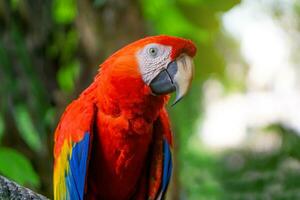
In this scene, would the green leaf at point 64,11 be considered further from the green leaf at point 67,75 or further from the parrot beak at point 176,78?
the parrot beak at point 176,78

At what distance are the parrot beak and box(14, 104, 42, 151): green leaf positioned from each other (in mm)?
869

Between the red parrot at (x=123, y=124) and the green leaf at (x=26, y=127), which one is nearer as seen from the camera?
the red parrot at (x=123, y=124)

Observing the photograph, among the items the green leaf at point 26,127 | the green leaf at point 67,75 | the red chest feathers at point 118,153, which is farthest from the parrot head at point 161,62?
the green leaf at point 67,75

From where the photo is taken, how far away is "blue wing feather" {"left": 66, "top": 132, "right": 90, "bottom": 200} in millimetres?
1603

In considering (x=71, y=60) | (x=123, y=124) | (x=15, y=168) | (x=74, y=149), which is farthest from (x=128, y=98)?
(x=71, y=60)

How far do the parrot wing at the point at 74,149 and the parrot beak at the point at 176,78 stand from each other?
182mm

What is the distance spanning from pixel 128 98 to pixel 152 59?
0.12m

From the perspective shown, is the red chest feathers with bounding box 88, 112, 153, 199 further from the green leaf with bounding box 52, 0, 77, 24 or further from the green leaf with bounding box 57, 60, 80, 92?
the green leaf with bounding box 52, 0, 77, 24

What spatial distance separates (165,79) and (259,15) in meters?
3.90

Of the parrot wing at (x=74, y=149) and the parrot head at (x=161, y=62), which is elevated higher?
the parrot head at (x=161, y=62)

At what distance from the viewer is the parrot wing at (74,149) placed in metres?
1.61

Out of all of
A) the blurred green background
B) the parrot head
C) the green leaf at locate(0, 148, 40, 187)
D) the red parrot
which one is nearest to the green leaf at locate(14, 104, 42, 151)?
the blurred green background

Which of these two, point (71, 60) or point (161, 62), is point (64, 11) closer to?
point (71, 60)

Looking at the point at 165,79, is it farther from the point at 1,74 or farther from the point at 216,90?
the point at 216,90
